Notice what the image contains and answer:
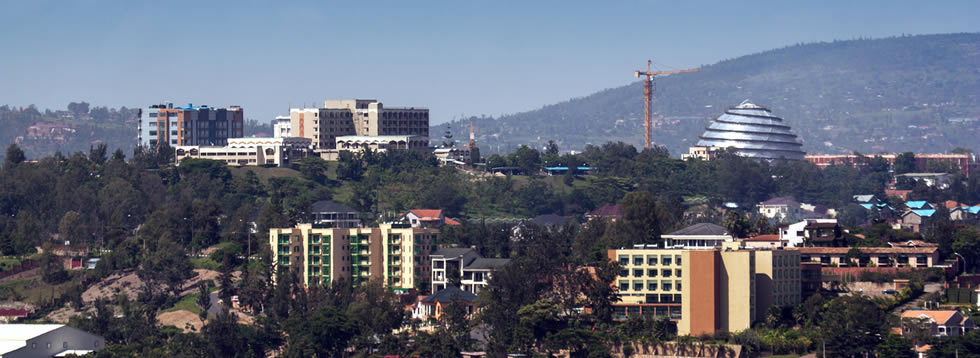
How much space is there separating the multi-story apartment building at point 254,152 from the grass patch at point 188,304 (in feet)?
130

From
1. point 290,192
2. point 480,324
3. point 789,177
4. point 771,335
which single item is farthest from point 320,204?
point 789,177

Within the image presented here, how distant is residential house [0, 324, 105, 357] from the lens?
6969 cm

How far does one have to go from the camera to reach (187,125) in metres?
141

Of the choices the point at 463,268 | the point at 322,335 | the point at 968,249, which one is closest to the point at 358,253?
the point at 463,268

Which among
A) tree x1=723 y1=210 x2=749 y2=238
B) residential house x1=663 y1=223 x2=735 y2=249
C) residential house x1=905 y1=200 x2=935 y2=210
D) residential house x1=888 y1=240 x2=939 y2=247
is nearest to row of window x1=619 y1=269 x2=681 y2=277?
residential house x1=663 y1=223 x2=735 y2=249

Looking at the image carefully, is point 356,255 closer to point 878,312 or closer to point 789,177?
point 878,312

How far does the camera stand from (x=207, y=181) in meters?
114

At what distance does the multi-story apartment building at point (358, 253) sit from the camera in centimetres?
8462

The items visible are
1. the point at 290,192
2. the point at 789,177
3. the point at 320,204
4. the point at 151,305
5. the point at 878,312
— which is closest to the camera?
the point at 878,312

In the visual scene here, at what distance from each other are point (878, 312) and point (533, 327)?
1415cm

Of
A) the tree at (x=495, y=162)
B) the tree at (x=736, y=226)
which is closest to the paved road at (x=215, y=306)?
the tree at (x=736, y=226)

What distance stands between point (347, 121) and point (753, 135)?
2240 inches

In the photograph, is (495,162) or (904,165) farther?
(904,165)

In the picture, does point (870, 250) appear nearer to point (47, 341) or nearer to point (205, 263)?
point (205, 263)
